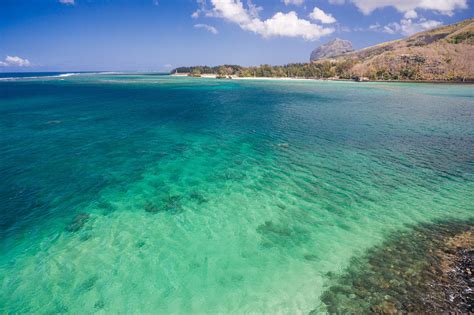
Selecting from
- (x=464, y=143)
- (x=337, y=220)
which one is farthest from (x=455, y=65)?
(x=337, y=220)

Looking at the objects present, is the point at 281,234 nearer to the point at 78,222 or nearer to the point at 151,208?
the point at 151,208

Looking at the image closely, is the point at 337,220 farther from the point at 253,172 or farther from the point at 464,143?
the point at 464,143

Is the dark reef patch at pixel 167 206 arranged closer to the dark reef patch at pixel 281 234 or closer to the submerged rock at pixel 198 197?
the submerged rock at pixel 198 197

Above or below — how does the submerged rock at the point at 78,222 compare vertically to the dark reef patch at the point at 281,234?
above

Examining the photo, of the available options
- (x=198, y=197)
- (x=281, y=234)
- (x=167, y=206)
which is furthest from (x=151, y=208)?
(x=281, y=234)

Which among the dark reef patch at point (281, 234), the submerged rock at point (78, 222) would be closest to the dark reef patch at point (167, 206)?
the submerged rock at point (78, 222)
